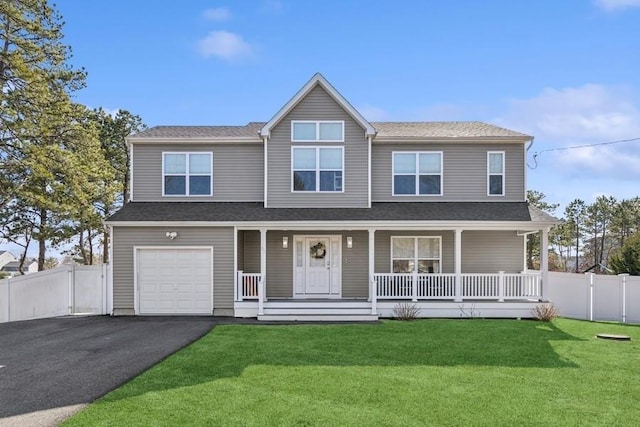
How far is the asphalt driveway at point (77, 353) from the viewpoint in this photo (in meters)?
6.68

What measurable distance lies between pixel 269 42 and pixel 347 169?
18.5 ft

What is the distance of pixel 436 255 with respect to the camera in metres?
16.1

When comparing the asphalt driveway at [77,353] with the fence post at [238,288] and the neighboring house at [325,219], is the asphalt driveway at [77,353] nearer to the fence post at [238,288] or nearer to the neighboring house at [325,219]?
the fence post at [238,288]

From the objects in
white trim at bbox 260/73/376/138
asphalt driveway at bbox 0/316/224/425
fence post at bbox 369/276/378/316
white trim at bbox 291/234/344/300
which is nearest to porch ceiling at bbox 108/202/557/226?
white trim at bbox 291/234/344/300

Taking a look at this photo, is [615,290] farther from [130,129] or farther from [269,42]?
[130,129]

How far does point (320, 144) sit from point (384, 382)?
9.90m

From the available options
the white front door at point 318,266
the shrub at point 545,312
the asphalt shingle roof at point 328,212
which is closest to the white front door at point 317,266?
the white front door at point 318,266

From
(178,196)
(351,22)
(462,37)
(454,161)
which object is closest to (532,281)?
(454,161)

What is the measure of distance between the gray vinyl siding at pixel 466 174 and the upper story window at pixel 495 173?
131 millimetres

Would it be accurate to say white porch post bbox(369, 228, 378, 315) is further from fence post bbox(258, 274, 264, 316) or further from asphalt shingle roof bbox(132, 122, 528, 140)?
asphalt shingle roof bbox(132, 122, 528, 140)

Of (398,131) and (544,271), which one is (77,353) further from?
(544,271)

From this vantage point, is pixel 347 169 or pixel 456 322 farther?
Result: pixel 347 169

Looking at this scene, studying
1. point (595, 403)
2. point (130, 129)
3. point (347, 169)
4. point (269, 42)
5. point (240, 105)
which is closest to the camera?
point (595, 403)

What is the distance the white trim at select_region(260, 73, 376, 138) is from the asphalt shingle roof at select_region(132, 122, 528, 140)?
0.81 metres
